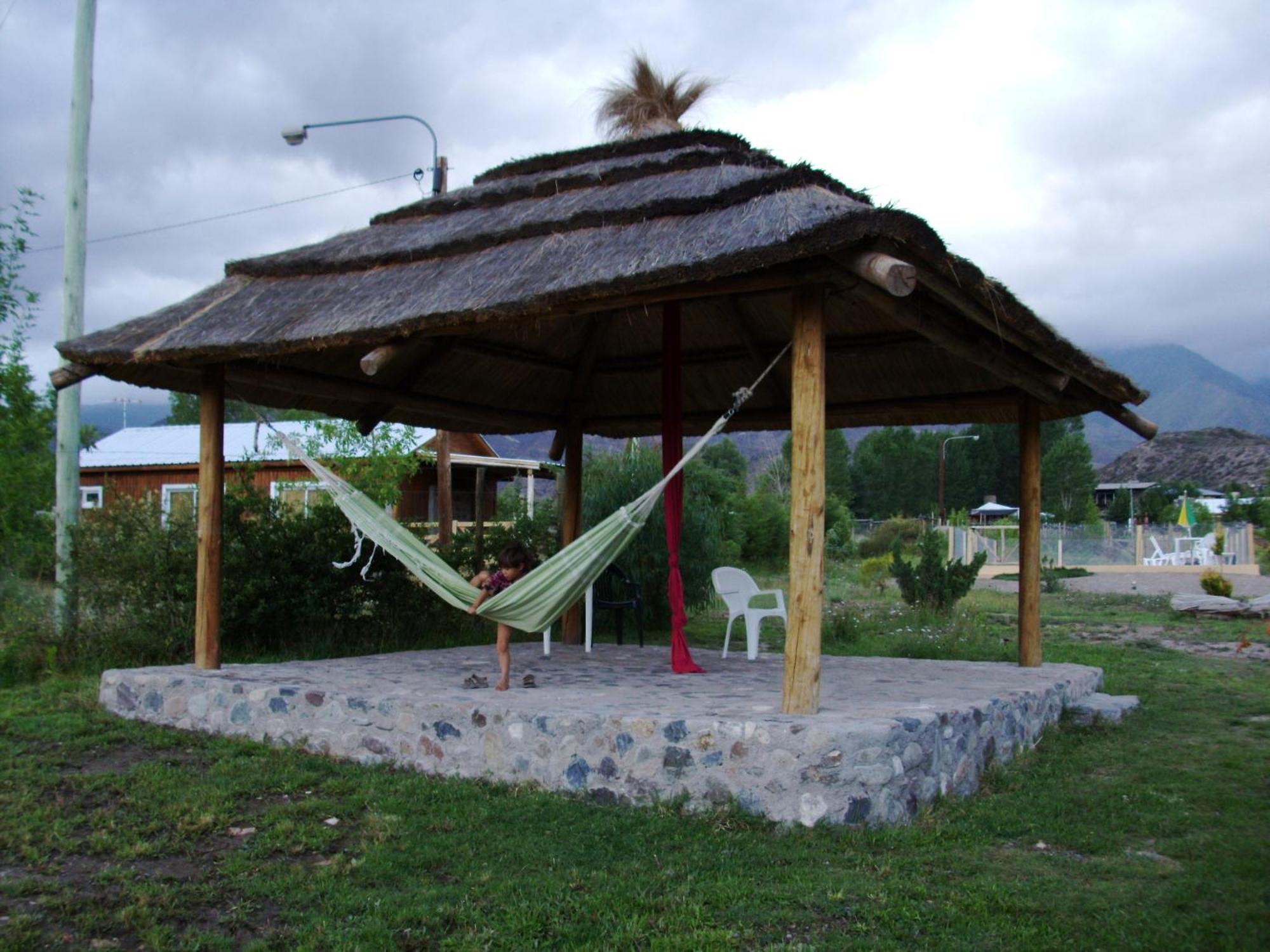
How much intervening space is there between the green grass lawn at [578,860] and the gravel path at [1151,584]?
37.4 feet

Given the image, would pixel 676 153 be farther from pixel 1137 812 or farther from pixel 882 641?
pixel 882 641

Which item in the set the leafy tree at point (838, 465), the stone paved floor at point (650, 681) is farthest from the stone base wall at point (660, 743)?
the leafy tree at point (838, 465)

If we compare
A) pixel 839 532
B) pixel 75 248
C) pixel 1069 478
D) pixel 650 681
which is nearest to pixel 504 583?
pixel 650 681

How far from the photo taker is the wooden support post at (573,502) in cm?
710

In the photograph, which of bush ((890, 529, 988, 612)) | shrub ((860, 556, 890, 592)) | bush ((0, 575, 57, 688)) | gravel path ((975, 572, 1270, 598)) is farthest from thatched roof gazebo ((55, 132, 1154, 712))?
gravel path ((975, 572, 1270, 598))

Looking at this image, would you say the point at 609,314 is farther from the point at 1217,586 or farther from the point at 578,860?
the point at 1217,586

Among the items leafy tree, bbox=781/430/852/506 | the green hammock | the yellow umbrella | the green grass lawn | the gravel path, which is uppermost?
leafy tree, bbox=781/430/852/506

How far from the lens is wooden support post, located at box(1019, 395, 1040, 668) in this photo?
582 centimetres

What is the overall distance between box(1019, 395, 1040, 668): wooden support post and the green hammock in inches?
Answer: 82.9

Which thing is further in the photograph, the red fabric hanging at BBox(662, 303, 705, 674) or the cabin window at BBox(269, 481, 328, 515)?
the cabin window at BBox(269, 481, 328, 515)

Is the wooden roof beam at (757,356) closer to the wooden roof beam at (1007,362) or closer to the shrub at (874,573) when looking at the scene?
the wooden roof beam at (1007,362)

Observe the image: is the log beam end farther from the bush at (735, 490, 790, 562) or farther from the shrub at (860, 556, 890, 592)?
the bush at (735, 490, 790, 562)

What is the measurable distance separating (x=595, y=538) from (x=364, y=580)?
135 inches

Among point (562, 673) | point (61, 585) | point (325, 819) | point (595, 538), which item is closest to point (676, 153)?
point (595, 538)
